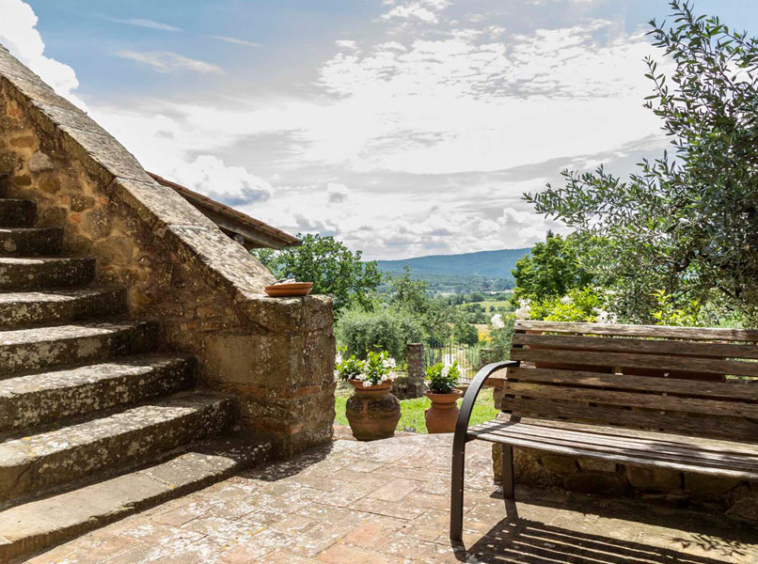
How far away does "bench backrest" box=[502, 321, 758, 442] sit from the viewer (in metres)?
2.57

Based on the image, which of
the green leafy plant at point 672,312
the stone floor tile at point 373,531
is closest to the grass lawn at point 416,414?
the green leafy plant at point 672,312

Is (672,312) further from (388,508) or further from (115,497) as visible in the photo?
(115,497)

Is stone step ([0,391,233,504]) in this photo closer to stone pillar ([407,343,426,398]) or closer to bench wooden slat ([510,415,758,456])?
bench wooden slat ([510,415,758,456])

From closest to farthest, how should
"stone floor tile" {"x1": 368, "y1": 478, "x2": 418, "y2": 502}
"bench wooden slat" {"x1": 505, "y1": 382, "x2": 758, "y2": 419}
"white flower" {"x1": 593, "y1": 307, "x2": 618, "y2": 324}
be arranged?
"bench wooden slat" {"x1": 505, "y1": 382, "x2": 758, "y2": 419}
"stone floor tile" {"x1": 368, "y1": 478, "x2": 418, "y2": 502}
"white flower" {"x1": 593, "y1": 307, "x2": 618, "y2": 324}

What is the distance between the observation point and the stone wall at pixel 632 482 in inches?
107

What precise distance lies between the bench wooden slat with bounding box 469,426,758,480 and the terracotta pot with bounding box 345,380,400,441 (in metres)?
2.69

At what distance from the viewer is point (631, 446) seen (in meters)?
2.32

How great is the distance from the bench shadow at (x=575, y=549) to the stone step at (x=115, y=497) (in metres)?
1.41

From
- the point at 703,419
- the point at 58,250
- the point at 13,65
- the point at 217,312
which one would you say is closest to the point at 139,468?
the point at 217,312

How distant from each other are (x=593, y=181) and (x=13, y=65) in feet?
15.5

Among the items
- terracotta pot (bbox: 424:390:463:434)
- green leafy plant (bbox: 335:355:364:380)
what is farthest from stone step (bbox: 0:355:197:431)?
terracotta pot (bbox: 424:390:463:434)

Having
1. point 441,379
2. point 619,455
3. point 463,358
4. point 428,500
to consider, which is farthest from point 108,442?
point 463,358

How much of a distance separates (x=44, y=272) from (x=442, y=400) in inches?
160

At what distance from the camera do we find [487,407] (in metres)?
13.1
